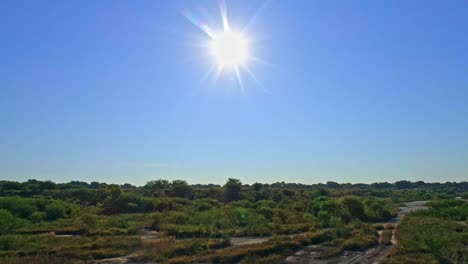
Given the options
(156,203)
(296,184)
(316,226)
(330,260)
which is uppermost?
(296,184)

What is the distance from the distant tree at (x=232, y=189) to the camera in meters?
75.0

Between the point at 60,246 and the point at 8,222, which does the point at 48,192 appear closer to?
the point at 8,222

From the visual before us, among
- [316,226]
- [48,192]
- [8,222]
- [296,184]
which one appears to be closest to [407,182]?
[296,184]

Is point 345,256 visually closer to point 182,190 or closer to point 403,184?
point 182,190

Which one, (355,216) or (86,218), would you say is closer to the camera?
(86,218)

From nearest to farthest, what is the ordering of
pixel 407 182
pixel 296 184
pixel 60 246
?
pixel 60 246 < pixel 296 184 < pixel 407 182

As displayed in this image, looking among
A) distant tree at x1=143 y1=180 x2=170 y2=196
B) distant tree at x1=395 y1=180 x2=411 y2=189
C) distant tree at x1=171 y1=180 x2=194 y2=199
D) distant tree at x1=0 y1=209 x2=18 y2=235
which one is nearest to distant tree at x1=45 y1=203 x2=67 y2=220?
distant tree at x1=0 y1=209 x2=18 y2=235

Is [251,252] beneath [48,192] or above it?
beneath

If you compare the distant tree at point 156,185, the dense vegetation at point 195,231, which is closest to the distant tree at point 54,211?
the dense vegetation at point 195,231

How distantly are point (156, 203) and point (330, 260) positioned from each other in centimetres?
3834

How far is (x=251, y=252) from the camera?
22797 millimetres

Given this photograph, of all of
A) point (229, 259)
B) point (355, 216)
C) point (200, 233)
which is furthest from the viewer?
point (355, 216)

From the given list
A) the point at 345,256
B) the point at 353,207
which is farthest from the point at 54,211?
the point at 345,256

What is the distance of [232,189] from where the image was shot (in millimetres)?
77000
